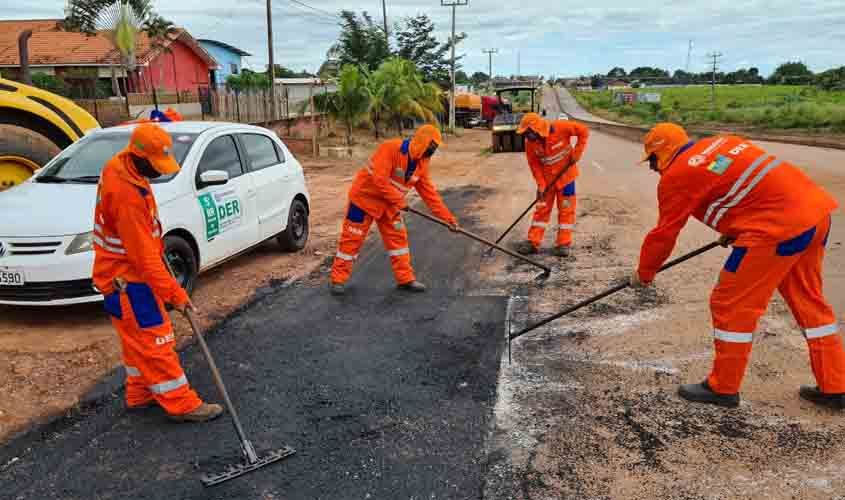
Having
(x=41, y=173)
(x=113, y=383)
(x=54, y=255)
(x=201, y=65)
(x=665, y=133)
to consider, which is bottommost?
(x=113, y=383)

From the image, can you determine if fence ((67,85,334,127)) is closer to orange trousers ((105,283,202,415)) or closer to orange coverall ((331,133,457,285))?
orange coverall ((331,133,457,285))

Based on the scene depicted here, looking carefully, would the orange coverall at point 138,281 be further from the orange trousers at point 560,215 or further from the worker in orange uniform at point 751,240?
the orange trousers at point 560,215

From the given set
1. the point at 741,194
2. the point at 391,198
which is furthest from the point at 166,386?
the point at 741,194

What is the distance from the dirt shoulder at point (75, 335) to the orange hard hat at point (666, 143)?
382 centimetres

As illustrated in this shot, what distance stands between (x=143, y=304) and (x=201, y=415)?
0.75 meters

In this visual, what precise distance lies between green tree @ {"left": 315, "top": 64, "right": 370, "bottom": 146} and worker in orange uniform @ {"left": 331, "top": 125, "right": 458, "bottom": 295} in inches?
606

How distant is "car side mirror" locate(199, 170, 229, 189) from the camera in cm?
589

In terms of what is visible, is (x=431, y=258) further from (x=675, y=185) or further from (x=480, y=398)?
(x=675, y=185)

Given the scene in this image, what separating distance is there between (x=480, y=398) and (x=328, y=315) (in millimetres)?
2116

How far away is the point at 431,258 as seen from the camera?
7773 millimetres

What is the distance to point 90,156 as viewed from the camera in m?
6.27

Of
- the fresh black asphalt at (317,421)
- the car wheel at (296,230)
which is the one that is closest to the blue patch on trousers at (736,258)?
the fresh black asphalt at (317,421)

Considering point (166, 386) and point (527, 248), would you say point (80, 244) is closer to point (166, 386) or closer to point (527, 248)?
point (166, 386)

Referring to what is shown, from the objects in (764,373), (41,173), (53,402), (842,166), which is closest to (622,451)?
(764,373)
